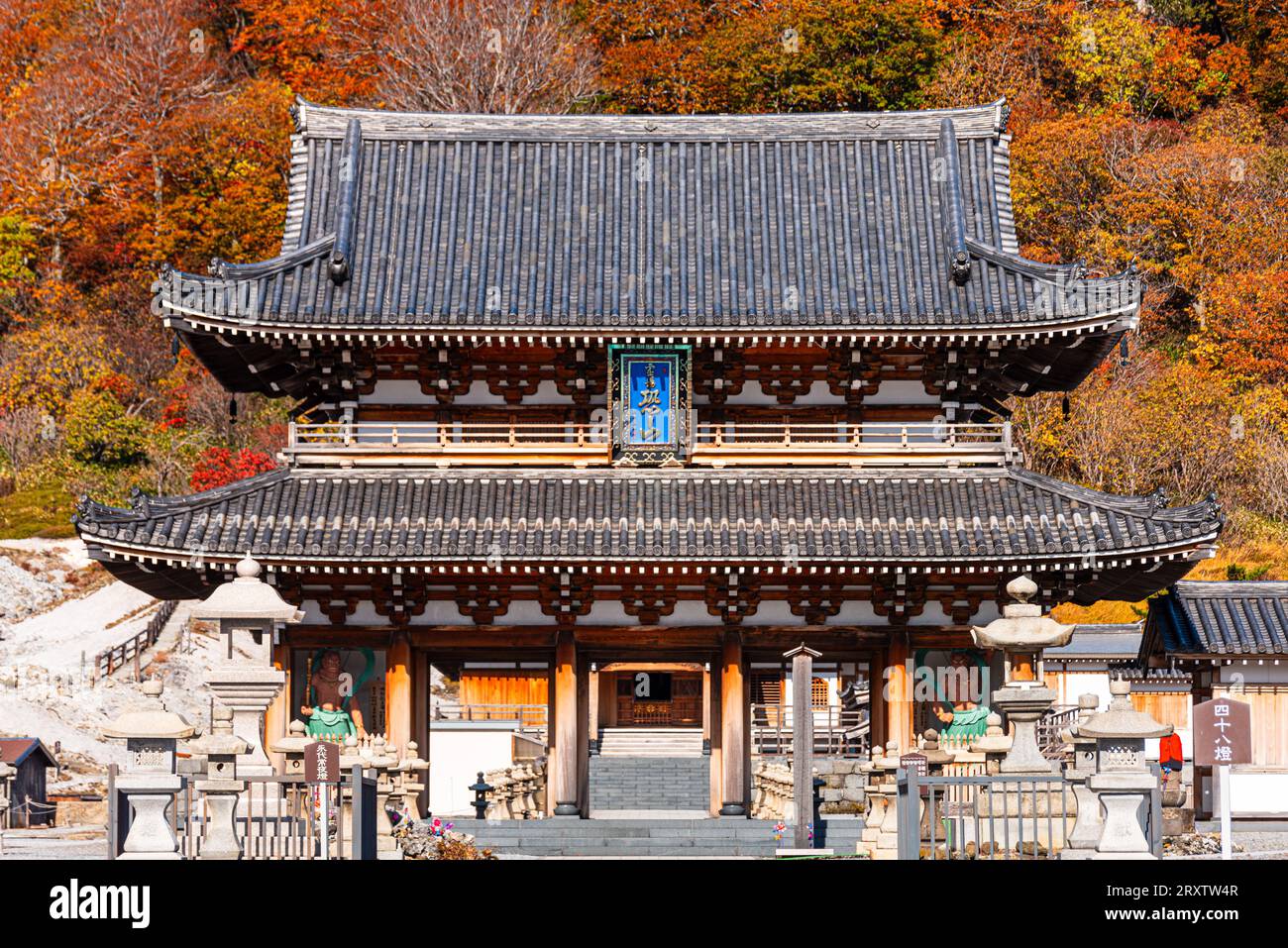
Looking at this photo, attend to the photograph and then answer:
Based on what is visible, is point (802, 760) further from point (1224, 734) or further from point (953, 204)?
point (953, 204)

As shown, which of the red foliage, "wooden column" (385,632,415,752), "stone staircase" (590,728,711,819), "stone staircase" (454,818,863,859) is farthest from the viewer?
the red foliage

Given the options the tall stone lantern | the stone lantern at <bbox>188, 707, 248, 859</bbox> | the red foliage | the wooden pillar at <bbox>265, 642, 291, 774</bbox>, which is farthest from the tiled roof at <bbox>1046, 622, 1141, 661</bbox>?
the stone lantern at <bbox>188, 707, 248, 859</bbox>

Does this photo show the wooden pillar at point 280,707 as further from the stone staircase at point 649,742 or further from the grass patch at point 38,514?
the grass patch at point 38,514

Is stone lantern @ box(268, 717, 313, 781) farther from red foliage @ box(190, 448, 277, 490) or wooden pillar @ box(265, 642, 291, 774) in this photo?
red foliage @ box(190, 448, 277, 490)

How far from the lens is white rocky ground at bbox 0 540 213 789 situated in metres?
44.3

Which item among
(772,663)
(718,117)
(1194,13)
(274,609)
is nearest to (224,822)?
(274,609)

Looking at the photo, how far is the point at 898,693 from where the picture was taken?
2977 centimetres

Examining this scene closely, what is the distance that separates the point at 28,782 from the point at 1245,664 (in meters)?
24.7

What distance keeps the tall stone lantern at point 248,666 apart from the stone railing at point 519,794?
7.03m

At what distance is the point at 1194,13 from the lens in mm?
68312

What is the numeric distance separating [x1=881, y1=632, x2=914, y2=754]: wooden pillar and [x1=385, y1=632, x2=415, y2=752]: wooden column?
8.23 m

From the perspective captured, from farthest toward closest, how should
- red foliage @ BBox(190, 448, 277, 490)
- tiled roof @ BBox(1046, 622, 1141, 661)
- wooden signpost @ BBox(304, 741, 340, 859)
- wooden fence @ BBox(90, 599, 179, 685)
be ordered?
red foliage @ BBox(190, 448, 277, 490), wooden fence @ BBox(90, 599, 179, 685), tiled roof @ BBox(1046, 622, 1141, 661), wooden signpost @ BBox(304, 741, 340, 859)
